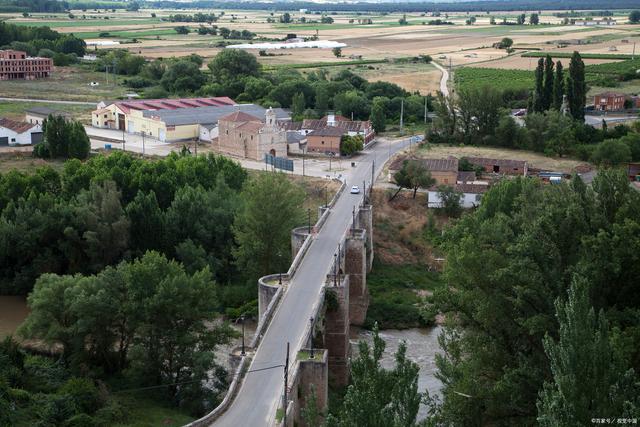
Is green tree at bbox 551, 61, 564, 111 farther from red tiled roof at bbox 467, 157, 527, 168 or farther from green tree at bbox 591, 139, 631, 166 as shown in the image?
red tiled roof at bbox 467, 157, 527, 168

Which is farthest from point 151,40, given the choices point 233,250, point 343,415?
point 343,415

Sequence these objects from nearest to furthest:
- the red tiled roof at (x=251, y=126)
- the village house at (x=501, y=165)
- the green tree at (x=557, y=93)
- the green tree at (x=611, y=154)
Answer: the village house at (x=501, y=165) → the green tree at (x=611, y=154) → the red tiled roof at (x=251, y=126) → the green tree at (x=557, y=93)

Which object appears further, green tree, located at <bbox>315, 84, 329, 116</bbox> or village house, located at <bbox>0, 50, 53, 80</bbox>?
village house, located at <bbox>0, 50, 53, 80</bbox>

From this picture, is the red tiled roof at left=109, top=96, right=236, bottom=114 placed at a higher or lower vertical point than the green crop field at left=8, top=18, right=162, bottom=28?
lower

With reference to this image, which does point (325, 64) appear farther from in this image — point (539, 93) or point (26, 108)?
point (539, 93)

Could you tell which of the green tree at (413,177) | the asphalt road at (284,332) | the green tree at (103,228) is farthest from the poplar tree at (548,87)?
the green tree at (103,228)

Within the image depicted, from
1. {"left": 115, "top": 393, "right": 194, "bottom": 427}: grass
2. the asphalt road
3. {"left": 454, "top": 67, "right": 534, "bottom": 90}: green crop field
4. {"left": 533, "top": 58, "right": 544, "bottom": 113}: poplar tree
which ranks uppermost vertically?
{"left": 533, "top": 58, "right": 544, "bottom": 113}: poplar tree

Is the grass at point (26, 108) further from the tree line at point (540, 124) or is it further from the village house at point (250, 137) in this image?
the tree line at point (540, 124)

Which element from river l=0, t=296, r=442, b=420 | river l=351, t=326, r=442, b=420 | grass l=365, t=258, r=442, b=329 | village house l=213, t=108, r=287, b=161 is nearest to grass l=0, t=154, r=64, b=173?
village house l=213, t=108, r=287, b=161
